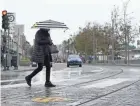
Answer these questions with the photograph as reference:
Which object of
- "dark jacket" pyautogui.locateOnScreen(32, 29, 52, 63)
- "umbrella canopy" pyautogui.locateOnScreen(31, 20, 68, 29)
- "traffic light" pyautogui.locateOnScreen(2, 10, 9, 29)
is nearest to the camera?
"dark jacket" pyautogui.locateOnScreen(32, 29, 52, 63)

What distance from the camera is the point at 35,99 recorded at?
344 inches

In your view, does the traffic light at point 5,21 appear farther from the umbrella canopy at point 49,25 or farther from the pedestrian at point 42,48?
the pedestrian at point 42,48

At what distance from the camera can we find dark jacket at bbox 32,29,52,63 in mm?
11469

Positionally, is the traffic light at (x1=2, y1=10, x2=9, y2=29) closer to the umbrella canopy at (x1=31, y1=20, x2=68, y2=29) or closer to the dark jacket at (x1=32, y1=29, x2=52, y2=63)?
the umbrella canopy at (x1=31, y1=20, x2=68, y2=29)

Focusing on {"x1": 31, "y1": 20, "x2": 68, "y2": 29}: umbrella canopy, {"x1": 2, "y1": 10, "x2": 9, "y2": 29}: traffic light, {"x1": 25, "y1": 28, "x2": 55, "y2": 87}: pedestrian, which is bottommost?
{"x1": 25, "y1": 28, "x2": 55, "y2": 87}: pedestrian

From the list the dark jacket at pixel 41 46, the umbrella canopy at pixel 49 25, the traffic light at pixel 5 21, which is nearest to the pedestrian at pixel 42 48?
the dark jacket at pixel 41 46

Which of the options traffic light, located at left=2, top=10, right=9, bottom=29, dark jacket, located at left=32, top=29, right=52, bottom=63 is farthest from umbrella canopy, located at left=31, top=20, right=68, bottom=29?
traffic light, located at left=2, top=10, right=9, bottom=29

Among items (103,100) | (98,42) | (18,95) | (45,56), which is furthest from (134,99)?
(98,42)

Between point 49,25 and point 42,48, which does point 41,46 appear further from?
point 49,25

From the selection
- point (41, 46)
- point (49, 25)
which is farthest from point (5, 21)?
point (41, 46)

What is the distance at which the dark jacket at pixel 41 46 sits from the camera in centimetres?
1147

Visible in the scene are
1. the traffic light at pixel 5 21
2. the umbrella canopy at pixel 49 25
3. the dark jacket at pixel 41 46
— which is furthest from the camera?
the traffic light at pixel 5 21

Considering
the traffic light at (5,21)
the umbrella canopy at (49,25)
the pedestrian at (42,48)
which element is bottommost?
the pedestrian at (42,48)

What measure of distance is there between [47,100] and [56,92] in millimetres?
1677
